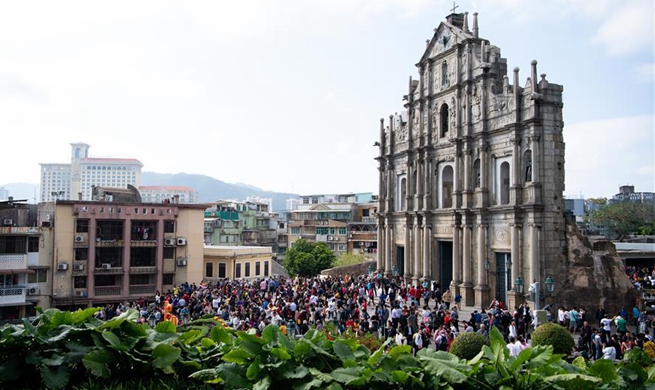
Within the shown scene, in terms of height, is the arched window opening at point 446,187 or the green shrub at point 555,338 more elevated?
the arched window opening at point 446,187

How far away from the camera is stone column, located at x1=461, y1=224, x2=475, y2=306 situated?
101ft

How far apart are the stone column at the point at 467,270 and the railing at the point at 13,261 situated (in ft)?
94.8

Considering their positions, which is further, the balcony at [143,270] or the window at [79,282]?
the balcony at [143,270]

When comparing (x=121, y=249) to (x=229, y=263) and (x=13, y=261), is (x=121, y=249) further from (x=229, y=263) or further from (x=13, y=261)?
(x=229, y=263)

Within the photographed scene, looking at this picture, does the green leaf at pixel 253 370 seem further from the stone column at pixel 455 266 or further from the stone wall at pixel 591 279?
the stone column at pixel 455 266

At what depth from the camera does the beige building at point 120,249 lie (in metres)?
41.2

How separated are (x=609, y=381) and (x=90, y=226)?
42128mm

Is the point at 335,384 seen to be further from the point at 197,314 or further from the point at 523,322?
the point at 197,314

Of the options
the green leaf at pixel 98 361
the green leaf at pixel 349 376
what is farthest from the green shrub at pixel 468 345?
the green leaf at pixel 98 361

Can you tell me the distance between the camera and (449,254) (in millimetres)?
34344

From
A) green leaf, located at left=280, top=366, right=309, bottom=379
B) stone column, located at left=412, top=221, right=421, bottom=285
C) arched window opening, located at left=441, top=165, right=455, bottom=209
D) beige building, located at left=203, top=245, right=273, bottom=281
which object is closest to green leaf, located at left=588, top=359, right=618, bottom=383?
green leaf, located at left=280, top=366, right=309, bottom=379

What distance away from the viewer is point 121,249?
43312mm

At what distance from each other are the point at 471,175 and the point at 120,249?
2736 cm

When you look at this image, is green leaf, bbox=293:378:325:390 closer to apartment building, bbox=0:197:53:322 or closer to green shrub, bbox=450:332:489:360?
green shrub, bbox=450:332:489:360
